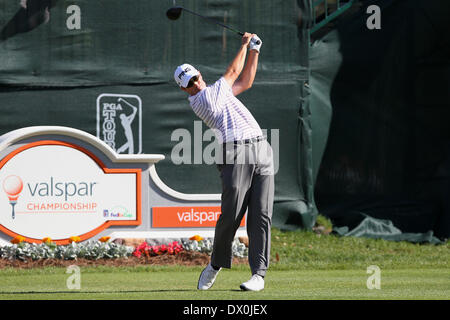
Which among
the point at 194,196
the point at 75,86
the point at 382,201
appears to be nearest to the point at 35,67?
the point at 75,86

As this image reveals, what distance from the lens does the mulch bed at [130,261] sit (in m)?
9.70

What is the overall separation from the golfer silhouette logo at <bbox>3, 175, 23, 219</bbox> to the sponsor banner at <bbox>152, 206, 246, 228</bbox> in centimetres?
168

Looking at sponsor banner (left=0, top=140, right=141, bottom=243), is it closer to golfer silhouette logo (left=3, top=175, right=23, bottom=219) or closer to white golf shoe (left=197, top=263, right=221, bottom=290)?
golfer silhouette logo (left=3, top=175, right=23, bottom=219)

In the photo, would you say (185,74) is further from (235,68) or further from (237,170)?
(237,170)

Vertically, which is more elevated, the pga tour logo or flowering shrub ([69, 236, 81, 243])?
the pga tour logo

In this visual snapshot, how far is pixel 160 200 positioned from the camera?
10570 millimetres

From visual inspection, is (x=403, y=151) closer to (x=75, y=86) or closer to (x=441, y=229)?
(x=441, y=229)

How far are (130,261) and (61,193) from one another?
127 cm

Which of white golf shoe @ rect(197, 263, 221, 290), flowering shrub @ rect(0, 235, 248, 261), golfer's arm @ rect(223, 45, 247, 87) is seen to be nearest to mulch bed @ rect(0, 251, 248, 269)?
flowering shrub @ rect(0, 235, 248, 261)

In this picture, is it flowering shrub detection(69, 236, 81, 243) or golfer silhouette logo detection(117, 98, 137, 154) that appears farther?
golfer silhouette logo detection(117, 98, 137, 154)

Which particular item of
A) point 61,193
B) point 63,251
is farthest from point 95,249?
point 61,193

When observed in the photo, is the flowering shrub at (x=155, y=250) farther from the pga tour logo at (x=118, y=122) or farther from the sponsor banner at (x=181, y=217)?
the pga tour logo at (x=118, y=122)

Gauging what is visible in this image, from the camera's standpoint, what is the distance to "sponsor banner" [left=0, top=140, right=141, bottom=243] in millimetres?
10203

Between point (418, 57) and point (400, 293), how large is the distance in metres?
7.60
